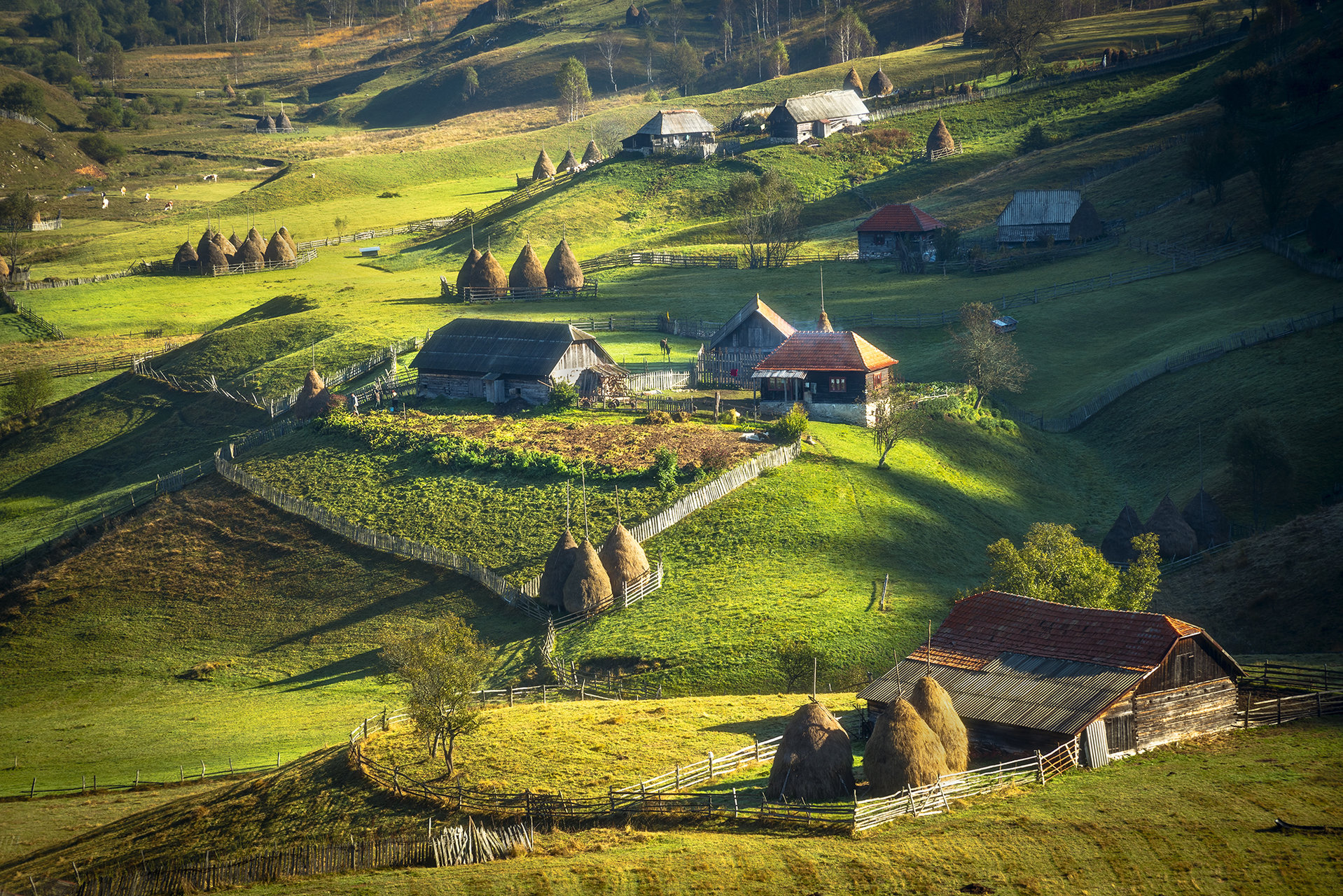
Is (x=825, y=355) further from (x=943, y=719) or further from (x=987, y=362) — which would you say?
(x=943, y=719)

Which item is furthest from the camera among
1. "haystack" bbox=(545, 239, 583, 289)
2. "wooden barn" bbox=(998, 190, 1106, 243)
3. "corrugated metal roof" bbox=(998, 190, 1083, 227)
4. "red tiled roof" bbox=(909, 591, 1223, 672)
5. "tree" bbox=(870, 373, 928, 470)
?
"corrugated metal roof" bbox=(998, 190, 1083, 227)

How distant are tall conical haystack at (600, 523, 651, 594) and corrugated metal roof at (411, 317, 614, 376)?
1870 cm

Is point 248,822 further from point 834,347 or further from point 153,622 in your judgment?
point 834,347

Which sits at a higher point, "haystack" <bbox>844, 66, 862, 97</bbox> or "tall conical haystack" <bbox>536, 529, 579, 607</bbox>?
"haystack" <bbox>844, 66, 862, 97</bbox>

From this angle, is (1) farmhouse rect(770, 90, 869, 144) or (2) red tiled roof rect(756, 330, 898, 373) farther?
(1) farmhouse rect(770, 90, 869, 144)

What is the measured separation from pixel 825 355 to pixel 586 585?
898 inches

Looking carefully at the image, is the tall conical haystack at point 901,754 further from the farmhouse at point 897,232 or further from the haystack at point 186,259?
the haystack at point 186,259

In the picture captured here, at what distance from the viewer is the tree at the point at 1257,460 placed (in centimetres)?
5312

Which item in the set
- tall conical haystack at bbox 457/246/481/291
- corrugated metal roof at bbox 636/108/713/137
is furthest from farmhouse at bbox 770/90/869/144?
tall conical haystack at bbox 457/246/481/291

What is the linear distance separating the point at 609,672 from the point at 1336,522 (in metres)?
26.5

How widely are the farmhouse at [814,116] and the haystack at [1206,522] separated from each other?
251 feet

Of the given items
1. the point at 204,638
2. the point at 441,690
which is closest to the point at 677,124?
the point at 204,638

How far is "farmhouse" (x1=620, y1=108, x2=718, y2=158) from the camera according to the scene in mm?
124375

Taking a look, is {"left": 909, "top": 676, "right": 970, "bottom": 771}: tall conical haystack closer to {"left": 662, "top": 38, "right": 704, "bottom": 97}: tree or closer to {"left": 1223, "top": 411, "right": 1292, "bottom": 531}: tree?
{"left": 1223, "top": 411, "right": 1292, "bottom": 531}: tree
